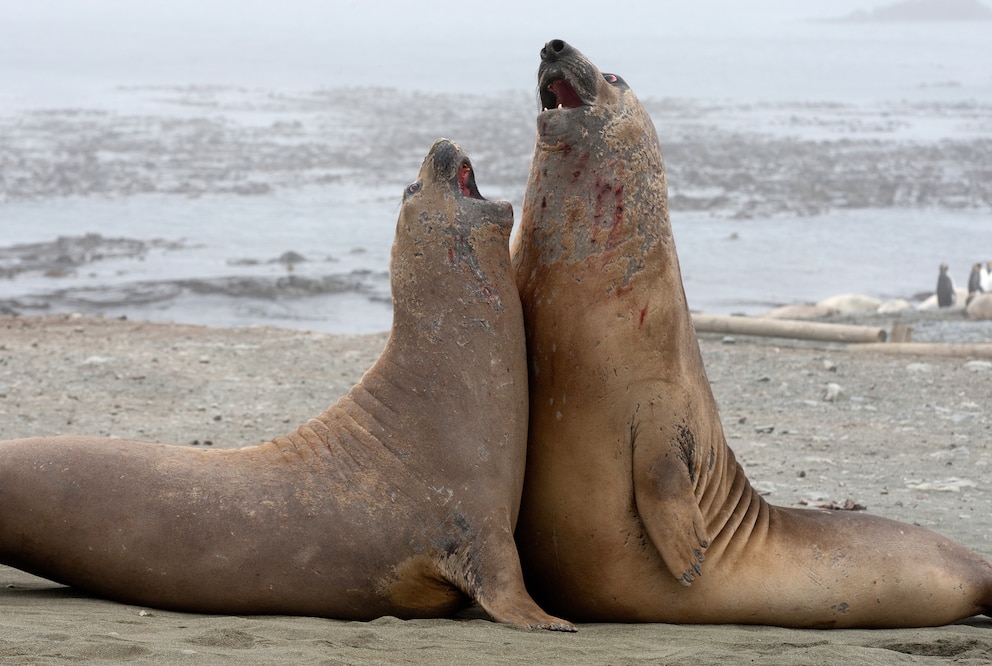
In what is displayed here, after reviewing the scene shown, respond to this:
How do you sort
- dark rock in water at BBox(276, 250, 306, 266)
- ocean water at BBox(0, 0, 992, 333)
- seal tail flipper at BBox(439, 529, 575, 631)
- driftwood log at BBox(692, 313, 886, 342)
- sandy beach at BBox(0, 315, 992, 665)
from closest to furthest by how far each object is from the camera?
1. sandy beach at BBox(0, 315, 992, 665)
2. seal tail flipper at BBox(439, 529, 575, 631)
3. driftwood log at BBox(692, 313, 886, 342)
4. ocean water at BBox(0, 0, 992, 333)
5. dark rock in water at BBox(276, 250, 306, 266)

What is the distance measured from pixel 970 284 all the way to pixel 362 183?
1201cm

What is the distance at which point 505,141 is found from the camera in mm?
29672

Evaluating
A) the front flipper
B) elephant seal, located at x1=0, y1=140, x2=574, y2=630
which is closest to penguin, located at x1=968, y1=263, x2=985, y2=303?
the front flipper

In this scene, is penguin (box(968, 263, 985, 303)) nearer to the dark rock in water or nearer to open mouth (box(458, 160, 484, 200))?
the dark rock in water

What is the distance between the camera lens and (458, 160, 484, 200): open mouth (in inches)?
198

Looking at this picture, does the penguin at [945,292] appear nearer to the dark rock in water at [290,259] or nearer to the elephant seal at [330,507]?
the dark rock in water at [290,259]

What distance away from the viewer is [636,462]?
4.66 meters

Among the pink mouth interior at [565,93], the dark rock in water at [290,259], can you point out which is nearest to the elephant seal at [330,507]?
the pink mouth interior at [565,93]

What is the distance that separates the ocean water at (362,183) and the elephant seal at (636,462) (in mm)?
10262

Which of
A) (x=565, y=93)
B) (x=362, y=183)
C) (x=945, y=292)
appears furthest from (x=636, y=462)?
(x=362, y=183)

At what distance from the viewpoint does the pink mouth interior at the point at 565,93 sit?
5.12 meters

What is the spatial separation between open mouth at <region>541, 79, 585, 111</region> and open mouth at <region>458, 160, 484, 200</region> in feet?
1.40

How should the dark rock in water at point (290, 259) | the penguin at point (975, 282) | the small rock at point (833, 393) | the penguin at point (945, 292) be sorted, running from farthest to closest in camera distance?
the dark rock in water at point (290, 259)
the penguin at point (975, 282)
the penguin at point (945, 292)
the small rock at point (833, 393)

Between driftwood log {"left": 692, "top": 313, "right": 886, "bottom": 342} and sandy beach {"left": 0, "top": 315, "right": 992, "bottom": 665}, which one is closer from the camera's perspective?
sandy beach {"left": 0, "top": 315, "right": 992, "bottom": 665}
